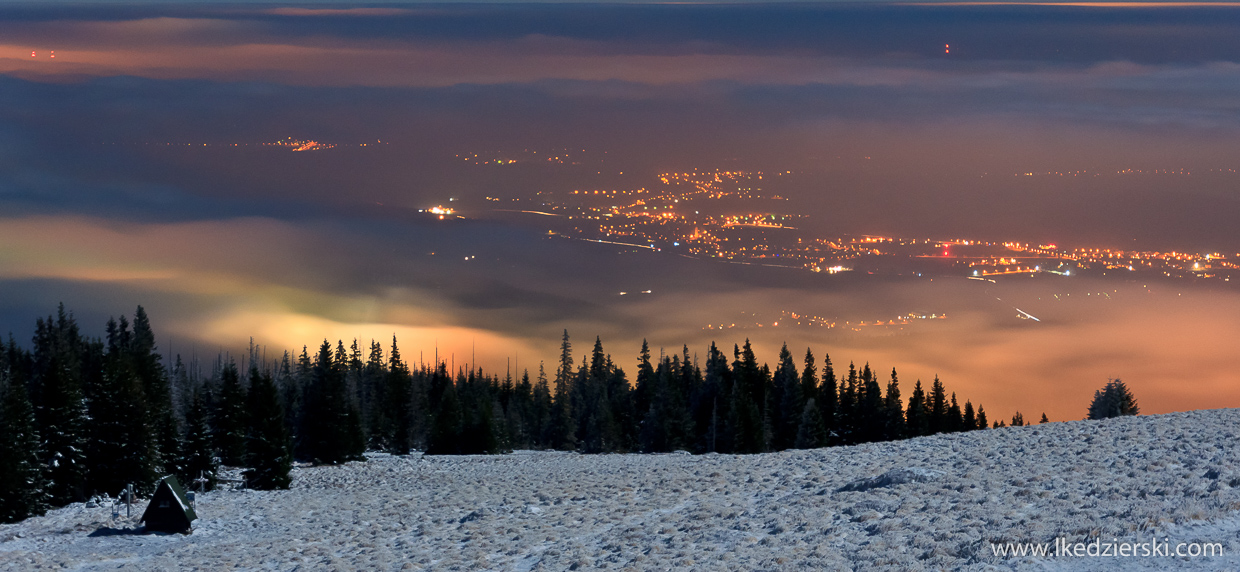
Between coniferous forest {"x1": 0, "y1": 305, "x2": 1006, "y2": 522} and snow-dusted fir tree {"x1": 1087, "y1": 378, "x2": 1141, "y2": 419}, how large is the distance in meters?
11.3

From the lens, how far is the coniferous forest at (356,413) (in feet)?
171

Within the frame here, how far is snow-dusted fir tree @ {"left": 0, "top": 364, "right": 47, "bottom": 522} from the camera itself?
46.2 metres

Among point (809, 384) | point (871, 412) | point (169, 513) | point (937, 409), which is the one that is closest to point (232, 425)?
point (169, 513)

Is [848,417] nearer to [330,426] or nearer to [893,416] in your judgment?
[893,416]

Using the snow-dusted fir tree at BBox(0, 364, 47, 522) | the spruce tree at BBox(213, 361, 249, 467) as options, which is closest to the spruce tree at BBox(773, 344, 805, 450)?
the spruce tree at BBox(213, 361, 249, 467)

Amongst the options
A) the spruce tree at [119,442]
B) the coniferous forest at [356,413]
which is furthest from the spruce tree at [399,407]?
the spruce tree at [119,442]

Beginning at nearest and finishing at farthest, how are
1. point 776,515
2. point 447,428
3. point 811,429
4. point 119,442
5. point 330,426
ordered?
1. point 776,515
2. point 119,442
3. point 330,426
4. point 811,429
5. point 447,428

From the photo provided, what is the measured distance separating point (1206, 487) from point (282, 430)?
4481 centimetres

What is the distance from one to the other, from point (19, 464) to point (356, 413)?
2485 centimetres

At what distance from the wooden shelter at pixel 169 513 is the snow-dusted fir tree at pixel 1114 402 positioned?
55.9 m

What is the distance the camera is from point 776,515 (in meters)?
29.5

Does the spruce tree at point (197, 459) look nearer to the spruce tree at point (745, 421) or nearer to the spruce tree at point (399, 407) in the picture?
the spruce tree at point (399, 407)

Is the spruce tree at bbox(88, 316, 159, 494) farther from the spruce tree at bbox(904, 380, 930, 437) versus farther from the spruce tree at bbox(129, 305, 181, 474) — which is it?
the spruce tree at bbox(904, 380, 930, 437)

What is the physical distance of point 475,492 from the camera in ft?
143
